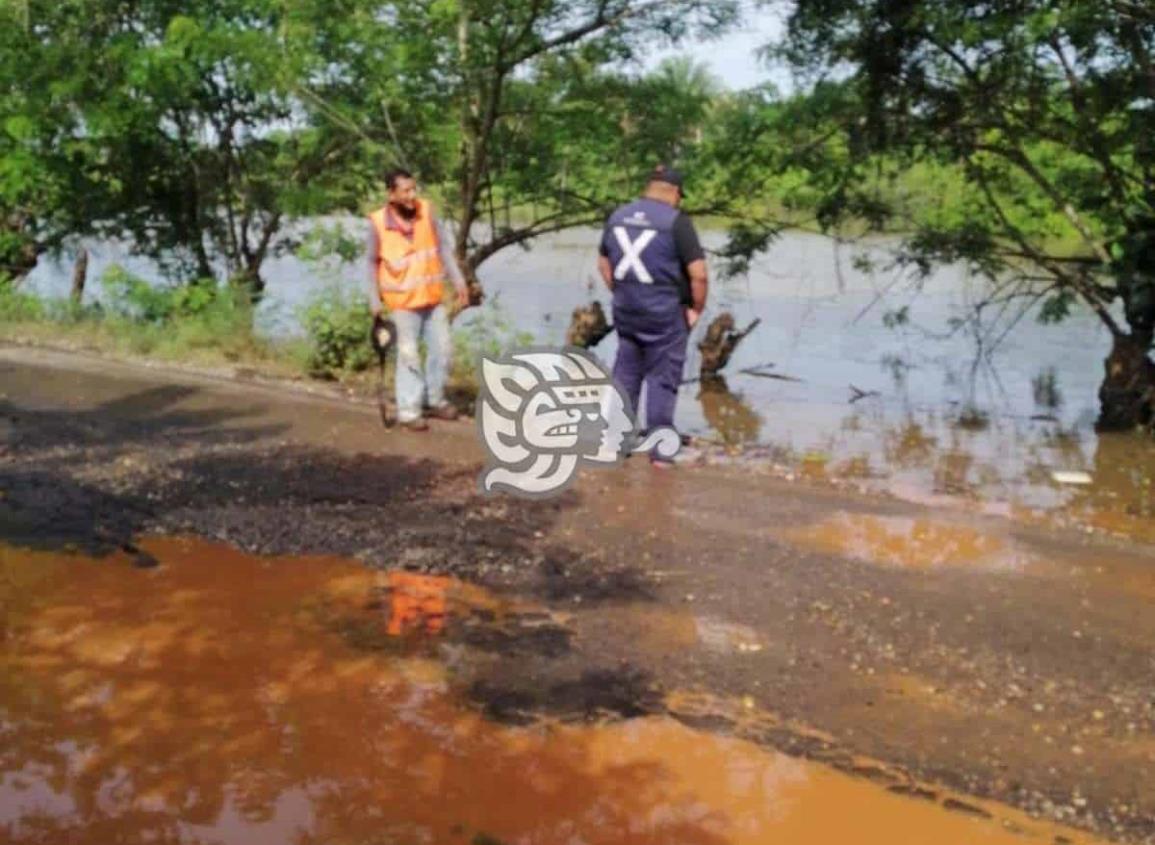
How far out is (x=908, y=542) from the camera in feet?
22.2

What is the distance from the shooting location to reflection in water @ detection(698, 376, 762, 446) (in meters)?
11.8

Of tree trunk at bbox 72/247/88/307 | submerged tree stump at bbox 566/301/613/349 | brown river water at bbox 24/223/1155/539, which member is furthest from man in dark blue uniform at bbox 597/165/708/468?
tree trunk at bbox 72/247/88/307

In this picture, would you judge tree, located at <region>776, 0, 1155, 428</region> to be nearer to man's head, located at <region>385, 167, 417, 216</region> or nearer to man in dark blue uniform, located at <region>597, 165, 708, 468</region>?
man in dark blue uniform, located at <region>597, 165, 708, 468</region>

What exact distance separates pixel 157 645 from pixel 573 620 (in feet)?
5.15

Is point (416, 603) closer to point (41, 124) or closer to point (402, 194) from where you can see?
point (402, 194)

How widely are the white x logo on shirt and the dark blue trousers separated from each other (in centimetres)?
26

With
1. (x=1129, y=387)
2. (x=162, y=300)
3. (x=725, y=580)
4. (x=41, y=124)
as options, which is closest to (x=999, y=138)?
(x=1129, y=387)

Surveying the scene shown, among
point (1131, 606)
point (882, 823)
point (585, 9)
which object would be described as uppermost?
point (585, 9)

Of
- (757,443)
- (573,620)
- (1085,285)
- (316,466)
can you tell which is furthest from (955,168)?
(573,620)

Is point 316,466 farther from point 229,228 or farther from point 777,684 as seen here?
point 229,228

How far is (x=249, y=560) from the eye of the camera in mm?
6102

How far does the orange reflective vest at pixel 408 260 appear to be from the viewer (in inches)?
350

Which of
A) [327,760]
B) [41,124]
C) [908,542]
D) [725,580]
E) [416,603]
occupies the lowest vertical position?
[327,760]

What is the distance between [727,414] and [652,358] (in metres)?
5.09
